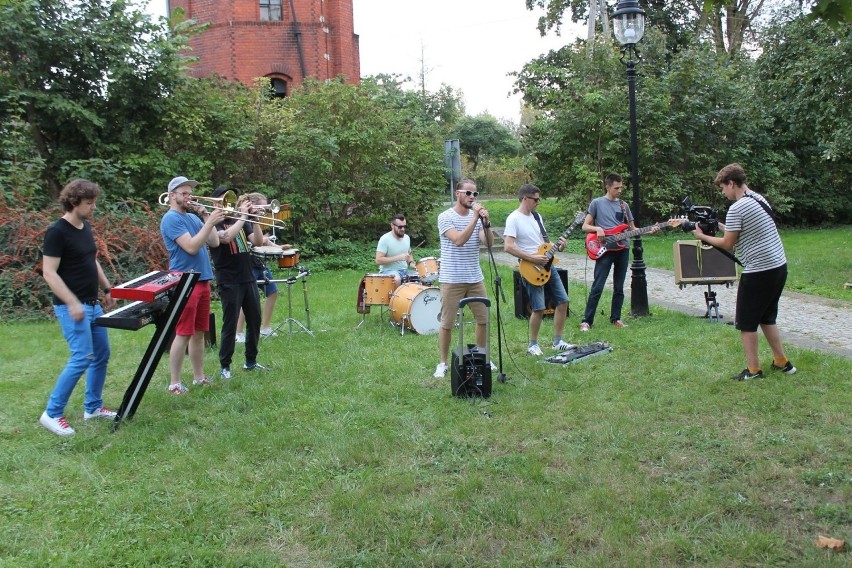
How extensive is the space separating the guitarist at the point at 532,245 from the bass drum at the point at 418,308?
5.52 ft

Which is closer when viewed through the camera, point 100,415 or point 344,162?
point 100,415

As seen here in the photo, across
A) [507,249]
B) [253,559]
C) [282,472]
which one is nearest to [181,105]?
[507,249]

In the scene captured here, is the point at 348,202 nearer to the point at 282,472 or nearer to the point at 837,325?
the point at 837,325

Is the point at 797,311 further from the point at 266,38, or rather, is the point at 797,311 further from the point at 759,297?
the point at 266,38

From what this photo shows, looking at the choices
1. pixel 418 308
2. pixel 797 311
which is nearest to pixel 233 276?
pixel 418 308

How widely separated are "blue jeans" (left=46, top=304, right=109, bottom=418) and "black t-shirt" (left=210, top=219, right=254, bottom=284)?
132 cm

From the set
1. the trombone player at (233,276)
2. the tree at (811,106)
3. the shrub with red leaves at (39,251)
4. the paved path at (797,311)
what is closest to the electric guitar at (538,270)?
the trombone player at (233,276)

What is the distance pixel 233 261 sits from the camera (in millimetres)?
6852

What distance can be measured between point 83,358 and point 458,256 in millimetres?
3186

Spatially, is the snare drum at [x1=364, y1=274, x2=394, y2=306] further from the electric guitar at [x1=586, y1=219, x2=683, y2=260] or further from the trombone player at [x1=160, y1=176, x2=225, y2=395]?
the trombone player at [x1=160, y1=176, x2=225, y2=395]

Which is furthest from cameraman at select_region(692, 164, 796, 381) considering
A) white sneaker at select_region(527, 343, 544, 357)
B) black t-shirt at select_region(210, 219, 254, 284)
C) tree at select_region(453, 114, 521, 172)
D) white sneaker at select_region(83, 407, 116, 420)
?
tree at select_region(453, 114, 521, 172)

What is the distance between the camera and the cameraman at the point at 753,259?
20.1ft

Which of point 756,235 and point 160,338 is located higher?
point 756,235

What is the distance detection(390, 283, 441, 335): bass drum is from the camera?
902 centimetres
